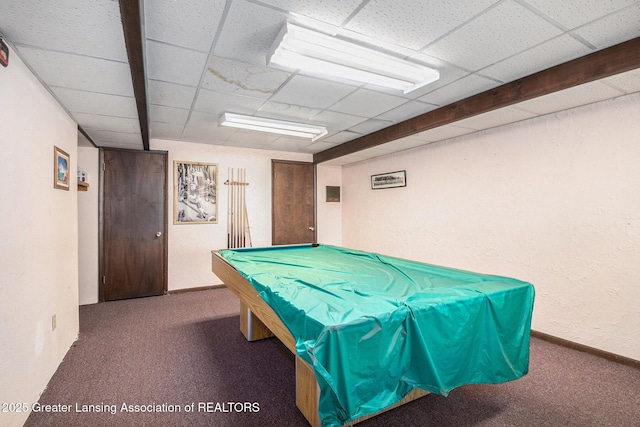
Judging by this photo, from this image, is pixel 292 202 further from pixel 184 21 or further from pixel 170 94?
pixel 184 21

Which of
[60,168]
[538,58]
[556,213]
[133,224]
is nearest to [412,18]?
[538,58]

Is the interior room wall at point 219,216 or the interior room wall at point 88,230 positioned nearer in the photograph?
the interior room wall at point 88,230

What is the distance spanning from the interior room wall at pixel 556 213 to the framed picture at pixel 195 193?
3.15 meters

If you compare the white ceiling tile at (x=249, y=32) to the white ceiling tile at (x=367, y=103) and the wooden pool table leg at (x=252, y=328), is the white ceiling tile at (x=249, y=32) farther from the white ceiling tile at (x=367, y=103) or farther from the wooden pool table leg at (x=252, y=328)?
the wooden pool table leg at (x=252, y=328)

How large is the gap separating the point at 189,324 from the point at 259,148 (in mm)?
2903

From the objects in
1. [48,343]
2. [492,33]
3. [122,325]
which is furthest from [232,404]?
[492,33]

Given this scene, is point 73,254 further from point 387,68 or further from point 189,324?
point 387,68

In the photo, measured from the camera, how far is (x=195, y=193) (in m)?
4.64

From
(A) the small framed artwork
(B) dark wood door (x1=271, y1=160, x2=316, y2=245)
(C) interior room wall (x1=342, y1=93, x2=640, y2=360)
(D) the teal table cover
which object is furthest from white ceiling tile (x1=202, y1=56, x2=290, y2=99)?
(B) dark wood door (x1=271, y1=160, x2=316, y2=245)

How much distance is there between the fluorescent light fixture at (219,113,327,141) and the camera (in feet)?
10.7

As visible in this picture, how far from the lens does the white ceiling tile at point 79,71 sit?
1.83m

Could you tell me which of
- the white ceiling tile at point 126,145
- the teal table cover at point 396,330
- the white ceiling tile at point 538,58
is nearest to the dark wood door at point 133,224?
the white ceiling tile at point 126,145

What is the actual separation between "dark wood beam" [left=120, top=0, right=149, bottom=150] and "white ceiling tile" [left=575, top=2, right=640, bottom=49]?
93.3 inches

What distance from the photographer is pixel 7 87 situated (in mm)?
1640
